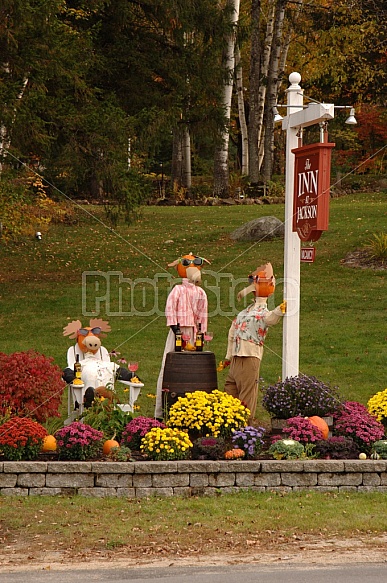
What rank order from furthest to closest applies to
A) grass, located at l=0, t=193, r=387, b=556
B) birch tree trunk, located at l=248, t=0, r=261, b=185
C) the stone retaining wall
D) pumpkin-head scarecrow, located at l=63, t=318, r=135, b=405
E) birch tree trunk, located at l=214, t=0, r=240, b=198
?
1. birch tree trunk, located at l=248, t=0, r=261, b=185
2. birch tree trunk, located at l=214, t=0, r=240, b=198
3. pumpkin-head scarecrow, located at l=63, t=318, r=135, b=405
4. the stone retaining wall
5. grass, located at l=0, t=193, r=387, b=556

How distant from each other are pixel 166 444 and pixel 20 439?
135cm

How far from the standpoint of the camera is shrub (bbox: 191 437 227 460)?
351 inches

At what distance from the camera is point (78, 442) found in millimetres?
8875

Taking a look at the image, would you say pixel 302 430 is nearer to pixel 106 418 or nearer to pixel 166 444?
pixel 166 444

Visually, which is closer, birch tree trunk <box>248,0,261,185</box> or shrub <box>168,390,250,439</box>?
shrub <box>168,390,250,439</box>

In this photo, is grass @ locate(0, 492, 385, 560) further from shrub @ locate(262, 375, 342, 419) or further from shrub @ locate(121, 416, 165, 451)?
shrub @ locate(262, 375, 342, 419)

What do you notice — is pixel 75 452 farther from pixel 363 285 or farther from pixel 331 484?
pixel 363 285

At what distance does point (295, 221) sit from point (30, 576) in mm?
5233

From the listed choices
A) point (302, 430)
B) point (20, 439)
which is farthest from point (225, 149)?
point (20, 439)

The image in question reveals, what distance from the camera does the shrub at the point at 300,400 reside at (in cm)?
1010

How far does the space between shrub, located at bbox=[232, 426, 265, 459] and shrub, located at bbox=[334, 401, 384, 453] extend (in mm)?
934

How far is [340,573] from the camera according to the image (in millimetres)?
6547

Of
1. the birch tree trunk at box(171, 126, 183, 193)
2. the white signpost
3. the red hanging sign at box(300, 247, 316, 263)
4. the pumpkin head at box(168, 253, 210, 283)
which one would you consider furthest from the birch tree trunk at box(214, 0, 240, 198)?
the red hanging sign at box(300, 247, 316, 263)

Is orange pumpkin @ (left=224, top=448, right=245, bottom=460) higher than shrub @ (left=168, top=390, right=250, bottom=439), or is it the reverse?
shrub @ (left=168, top=390, right=250, bottom=439)
